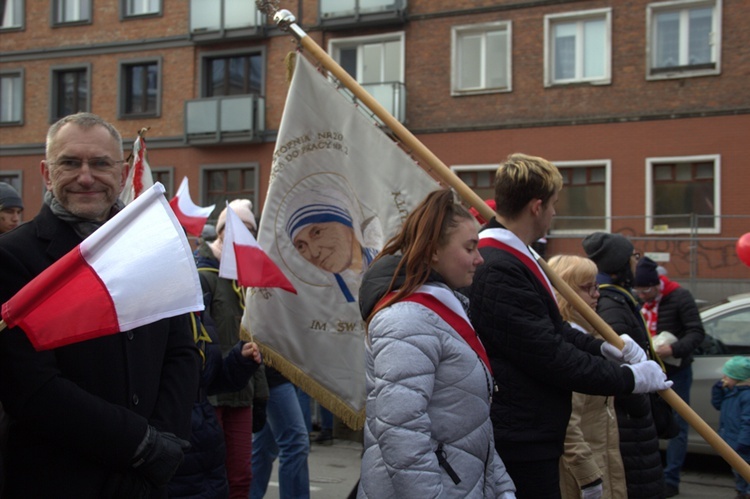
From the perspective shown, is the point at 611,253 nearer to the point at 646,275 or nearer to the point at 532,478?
the point at 532,478

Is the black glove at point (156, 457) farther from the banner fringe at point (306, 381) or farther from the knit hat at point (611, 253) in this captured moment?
the knit hat at point (611, 253)

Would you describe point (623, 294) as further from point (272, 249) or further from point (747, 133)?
point (747, 133)

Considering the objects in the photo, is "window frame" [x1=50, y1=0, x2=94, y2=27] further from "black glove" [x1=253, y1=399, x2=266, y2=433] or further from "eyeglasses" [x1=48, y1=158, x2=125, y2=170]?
"eyeglasses" [x1=48, y1=158, x2=125, y2=170]

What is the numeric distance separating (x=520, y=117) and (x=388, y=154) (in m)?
17.4

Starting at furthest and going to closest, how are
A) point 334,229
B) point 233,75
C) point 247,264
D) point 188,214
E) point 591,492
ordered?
point 233,75 < point 188,214 < point 334,229 < point 247,264 < point 591,492

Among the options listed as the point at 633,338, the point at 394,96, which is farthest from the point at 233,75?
the point at 633,338

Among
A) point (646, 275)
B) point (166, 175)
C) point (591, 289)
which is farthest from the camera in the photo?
point (166, 175)

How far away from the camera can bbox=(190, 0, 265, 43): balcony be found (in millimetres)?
24422

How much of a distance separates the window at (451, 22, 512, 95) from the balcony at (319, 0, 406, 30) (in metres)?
1.71

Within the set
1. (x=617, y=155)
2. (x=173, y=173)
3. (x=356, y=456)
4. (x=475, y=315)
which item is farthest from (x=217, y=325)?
(x=173, y=173)

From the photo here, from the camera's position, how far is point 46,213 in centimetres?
242

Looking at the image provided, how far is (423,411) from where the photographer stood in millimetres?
2609

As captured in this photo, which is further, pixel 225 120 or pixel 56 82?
pixel 56 82

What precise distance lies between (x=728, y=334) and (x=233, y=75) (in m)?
20.6
